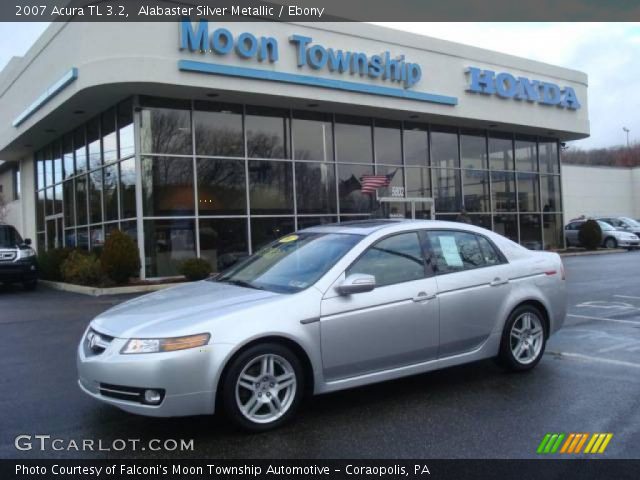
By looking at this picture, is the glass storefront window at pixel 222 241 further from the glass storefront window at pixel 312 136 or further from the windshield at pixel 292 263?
→ the windshield at pixel 292 263

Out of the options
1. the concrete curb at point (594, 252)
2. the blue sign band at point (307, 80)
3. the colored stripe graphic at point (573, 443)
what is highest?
the blue sign band at point (307, 80)

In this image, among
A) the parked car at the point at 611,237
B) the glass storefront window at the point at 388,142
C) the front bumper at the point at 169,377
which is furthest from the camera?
the parked car at the point at 611,237

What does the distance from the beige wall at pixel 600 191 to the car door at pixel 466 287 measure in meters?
37.9

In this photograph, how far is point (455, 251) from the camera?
18.7ft

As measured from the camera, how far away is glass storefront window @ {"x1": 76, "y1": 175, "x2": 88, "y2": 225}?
19.6 metres

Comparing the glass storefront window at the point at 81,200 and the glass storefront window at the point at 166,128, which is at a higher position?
the glass storefront window at the point at 166,128

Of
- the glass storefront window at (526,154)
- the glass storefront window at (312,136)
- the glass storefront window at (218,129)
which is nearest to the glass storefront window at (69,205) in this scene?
the glass storefront window at (218,129)

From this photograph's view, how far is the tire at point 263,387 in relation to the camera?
13.8ft

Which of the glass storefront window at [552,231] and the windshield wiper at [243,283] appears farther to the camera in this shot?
the glass storefront window at [552,231]

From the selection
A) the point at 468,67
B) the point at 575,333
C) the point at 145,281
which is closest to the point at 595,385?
the point at 575,333

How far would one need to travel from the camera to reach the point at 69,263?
52.6 feet

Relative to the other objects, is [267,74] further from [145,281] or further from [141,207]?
[145,281]

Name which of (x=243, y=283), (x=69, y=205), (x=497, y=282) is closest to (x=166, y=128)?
(x=69, y=205)

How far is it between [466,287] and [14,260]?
14049 millimetres
